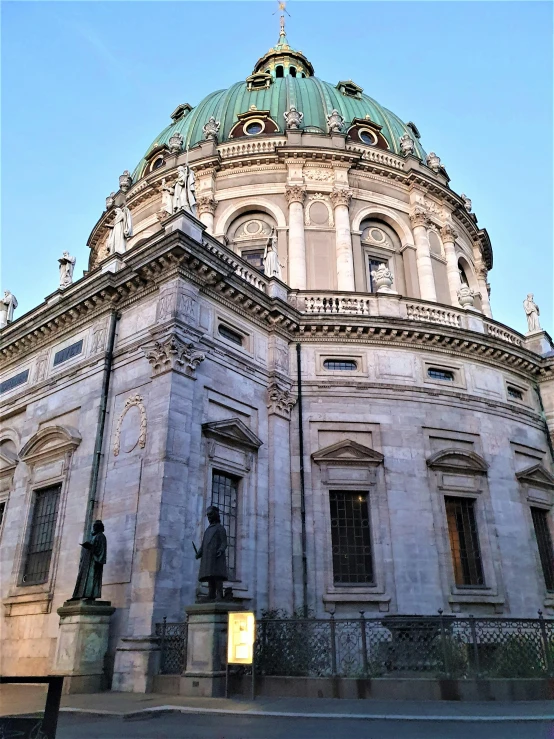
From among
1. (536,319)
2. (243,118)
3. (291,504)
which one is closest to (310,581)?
(291,504)

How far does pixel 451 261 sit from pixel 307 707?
24422 mm

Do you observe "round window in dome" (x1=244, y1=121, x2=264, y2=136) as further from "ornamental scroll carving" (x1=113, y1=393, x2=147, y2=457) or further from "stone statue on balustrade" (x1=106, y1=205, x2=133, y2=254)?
"ornamental scroll carving" (x1=113, y1=393, x2=147, y2=457)

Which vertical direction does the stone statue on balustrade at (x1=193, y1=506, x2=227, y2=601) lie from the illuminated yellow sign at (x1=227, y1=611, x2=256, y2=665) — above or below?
above

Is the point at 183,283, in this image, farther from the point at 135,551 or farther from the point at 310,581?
the point at 310,581

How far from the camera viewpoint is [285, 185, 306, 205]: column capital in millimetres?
28141

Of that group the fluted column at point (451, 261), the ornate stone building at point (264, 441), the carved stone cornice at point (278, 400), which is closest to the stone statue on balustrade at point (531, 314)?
the ornate stone building at point (264, 441)

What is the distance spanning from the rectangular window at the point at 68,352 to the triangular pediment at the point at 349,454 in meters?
8.44

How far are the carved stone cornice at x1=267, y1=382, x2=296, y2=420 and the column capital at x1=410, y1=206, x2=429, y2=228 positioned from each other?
46.0 feet

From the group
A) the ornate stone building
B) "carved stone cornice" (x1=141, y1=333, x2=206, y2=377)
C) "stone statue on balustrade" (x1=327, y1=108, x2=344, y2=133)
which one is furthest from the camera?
"stone statue on balustrade" (x1=327, y1=108, x2=344, y2=133)

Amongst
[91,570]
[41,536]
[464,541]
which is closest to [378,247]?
[464,541]

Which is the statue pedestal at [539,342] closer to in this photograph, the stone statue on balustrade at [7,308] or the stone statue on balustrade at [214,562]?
the stone statue on balustrade at [214,562]

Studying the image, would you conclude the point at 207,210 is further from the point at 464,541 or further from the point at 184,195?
the point at 464,541

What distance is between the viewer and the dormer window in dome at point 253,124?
104 feet

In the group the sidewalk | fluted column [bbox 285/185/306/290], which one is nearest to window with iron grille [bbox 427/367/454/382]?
fluted column [bbox 285/185/306/290]
